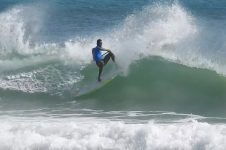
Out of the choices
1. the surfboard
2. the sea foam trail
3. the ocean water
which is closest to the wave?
the ocean water

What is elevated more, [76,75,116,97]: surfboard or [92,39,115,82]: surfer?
[92,39,115,82]: surfer

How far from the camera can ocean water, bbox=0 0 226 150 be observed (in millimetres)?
13414

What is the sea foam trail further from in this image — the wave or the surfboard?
the wave

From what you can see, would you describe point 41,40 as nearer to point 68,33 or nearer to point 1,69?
point 68,33

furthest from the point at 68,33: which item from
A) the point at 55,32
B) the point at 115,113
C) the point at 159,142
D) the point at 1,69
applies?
the point at 159,142

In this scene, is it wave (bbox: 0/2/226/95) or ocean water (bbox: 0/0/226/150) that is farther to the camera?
wave (bbox: 0/2/226/95)

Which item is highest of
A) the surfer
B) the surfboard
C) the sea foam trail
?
the surfer

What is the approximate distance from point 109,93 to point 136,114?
87.1 inches

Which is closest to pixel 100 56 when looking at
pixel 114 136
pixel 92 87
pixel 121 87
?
pixel 92 87

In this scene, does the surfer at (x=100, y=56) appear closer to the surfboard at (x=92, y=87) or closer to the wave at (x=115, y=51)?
the surfboard at (x=92, y=87)

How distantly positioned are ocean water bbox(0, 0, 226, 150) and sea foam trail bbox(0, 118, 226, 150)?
23 mm

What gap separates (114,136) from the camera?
13430 mm

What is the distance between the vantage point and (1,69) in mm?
19828

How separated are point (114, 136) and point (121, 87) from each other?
475cm
